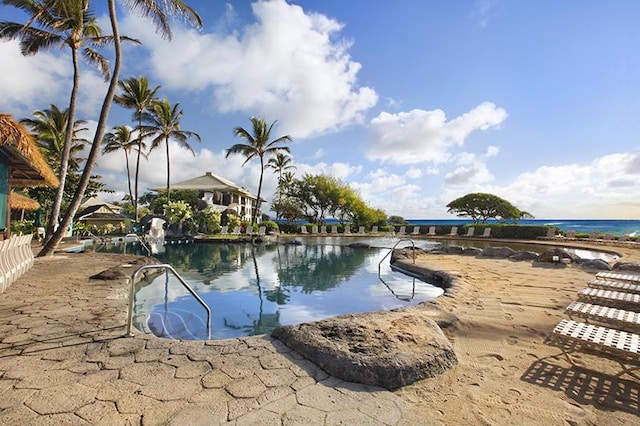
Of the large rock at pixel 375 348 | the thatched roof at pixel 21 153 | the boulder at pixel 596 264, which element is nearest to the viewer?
the large rock at pixel 375 348

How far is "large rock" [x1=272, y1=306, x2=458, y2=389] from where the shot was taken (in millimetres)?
2730

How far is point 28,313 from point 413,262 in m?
9.21

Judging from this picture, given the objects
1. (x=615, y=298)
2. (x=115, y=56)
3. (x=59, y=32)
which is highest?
(x=59, y=32)

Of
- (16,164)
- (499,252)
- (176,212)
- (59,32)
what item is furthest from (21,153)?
(499,252)

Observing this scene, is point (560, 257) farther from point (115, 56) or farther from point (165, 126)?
point (165, 126)

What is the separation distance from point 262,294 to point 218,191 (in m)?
26.7

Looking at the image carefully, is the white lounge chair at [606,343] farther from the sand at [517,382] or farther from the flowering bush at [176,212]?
the flowering bush at [176,212]

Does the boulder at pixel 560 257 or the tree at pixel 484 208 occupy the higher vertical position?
the tree at pixel 484 208

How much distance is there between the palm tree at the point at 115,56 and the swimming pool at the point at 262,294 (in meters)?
3.69

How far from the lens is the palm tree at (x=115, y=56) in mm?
9586

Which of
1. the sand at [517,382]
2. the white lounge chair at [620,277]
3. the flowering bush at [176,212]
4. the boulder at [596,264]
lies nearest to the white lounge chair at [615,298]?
the sand at [517,382]

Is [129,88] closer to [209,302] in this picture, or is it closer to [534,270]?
[209,302]

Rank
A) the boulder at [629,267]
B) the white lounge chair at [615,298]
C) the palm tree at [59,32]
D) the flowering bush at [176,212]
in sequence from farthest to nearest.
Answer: the flowering bush at [176,212], the palm tree at [59,32], the boulder at [629,267], the white lounge chair at [615,298]

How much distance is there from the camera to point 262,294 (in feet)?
24.8
